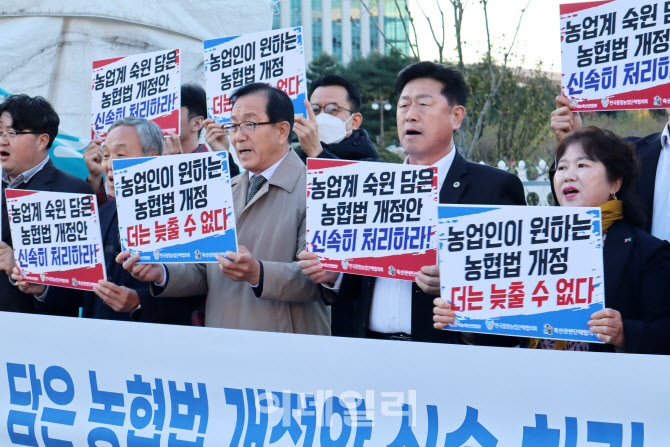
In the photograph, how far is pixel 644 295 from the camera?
277cm

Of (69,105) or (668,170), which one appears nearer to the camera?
(668,170)

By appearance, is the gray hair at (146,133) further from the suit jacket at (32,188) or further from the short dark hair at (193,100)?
the short dark hair at (193,100)

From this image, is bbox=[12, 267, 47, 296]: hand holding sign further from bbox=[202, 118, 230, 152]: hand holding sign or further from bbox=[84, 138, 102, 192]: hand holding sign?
bbox=[202, 118, 230, 152]: hand holding sign

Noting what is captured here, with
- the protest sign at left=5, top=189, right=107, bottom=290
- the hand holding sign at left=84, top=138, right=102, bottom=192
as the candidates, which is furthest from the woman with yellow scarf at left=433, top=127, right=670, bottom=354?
the hand holding sign at left=84, top=138, right=102, bottom=192

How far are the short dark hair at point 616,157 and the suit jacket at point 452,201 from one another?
0.36 meters

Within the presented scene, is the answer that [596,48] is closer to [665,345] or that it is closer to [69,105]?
[665,345]

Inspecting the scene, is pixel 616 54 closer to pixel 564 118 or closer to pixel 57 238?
pixel 564 118

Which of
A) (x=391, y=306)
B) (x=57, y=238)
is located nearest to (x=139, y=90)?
(x=57, y=238)

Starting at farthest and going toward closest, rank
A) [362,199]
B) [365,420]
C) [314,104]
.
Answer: [314,104], [362,199], [365,420]

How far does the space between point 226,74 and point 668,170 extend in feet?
7.29

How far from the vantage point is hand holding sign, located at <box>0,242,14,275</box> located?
400cm

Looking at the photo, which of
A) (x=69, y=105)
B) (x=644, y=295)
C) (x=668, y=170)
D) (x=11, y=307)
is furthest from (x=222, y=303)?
(x=69, y=105)

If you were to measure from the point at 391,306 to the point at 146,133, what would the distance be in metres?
1.62

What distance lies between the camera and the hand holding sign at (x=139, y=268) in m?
3.40
